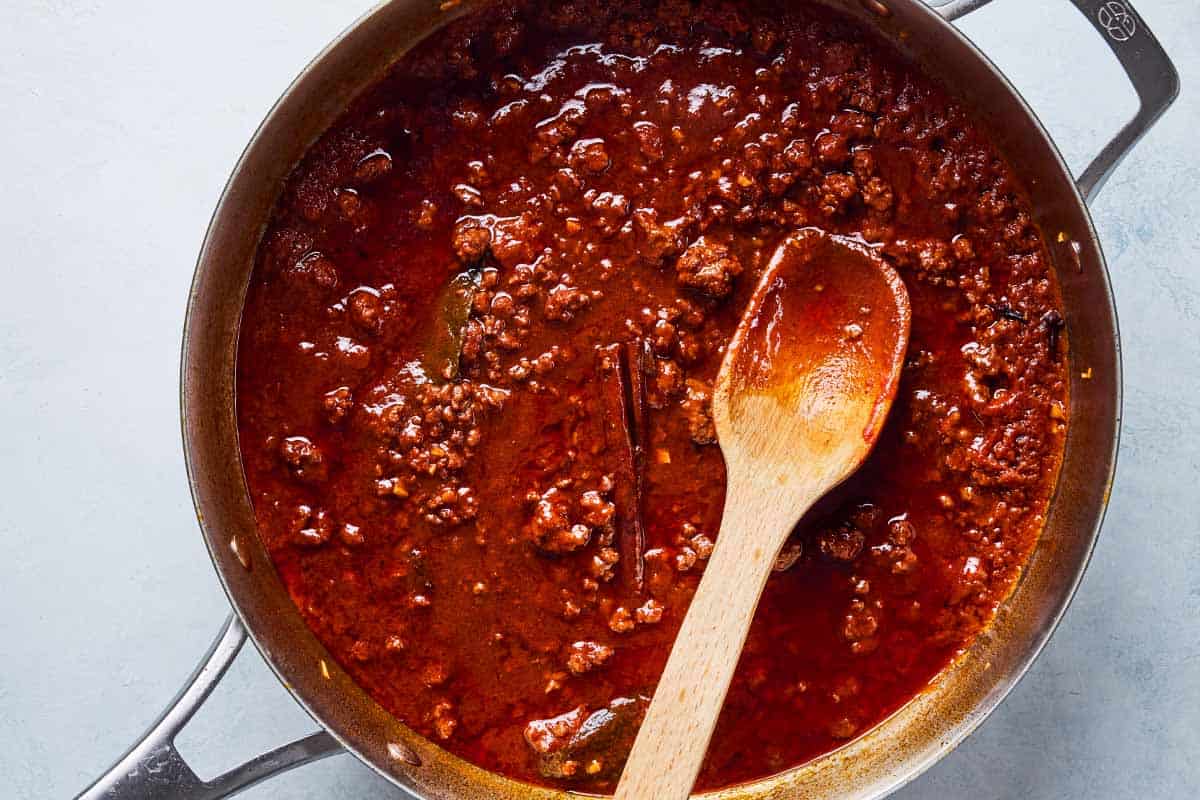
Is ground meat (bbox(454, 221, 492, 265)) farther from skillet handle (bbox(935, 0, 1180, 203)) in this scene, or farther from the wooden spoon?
skillet handle (bbox(935, 0, 1180, 203))

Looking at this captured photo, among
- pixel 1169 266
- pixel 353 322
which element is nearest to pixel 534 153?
pixel 353 322

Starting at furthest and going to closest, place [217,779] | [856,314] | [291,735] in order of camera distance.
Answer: [291,735] → [856,314] → [217,779]

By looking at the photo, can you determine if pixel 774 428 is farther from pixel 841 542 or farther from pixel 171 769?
pixel 171 769

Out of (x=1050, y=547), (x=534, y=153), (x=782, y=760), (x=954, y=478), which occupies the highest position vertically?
(x=534, y=153)

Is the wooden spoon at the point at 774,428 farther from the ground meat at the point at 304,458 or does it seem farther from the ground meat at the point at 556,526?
the ground meat at the point at 304,458

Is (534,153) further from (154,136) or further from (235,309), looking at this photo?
(154,136)

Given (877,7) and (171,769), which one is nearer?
(171,769)

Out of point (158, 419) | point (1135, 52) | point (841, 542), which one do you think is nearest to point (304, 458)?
point (158, 419)
